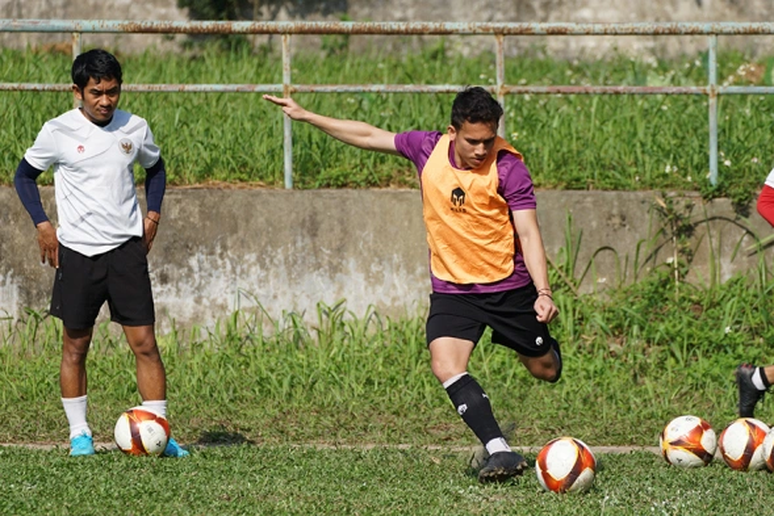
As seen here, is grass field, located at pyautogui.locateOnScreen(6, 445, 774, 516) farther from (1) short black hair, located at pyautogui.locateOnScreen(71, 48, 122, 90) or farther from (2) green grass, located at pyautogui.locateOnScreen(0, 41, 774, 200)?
(2) green grass, located at pyautogui.locateOnScreen(0, 41, 774, 200)

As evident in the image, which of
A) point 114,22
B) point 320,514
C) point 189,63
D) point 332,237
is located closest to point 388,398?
point 332,237

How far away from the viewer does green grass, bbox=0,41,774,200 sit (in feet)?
29.6

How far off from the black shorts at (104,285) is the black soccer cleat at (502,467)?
199 cm

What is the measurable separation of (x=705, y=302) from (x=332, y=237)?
8.61 ft

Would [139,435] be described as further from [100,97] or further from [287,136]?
[287,136]

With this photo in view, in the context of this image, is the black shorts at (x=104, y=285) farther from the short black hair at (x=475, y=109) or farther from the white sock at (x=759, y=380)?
the white sock at (x=759, y=380)

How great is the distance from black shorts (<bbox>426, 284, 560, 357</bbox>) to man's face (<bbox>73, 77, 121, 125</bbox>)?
1.95m

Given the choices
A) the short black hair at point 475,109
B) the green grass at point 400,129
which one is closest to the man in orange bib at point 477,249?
the short black hair at point 475,109

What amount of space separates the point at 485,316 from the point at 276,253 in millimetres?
2770

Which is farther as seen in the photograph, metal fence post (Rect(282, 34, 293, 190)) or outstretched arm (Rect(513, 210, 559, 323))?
metal fence post (Rect(282, 34, 293, 190))

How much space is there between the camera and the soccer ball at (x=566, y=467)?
5660 millimetres

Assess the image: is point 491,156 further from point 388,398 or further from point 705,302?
point 705,302

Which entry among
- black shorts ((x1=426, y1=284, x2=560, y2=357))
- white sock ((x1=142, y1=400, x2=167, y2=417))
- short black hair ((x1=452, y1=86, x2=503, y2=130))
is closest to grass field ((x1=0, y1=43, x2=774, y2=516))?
white sock ((x1=142, y1=400, x2=167, y2=417))

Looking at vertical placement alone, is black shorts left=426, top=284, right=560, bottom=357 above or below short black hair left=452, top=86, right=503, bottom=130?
below
